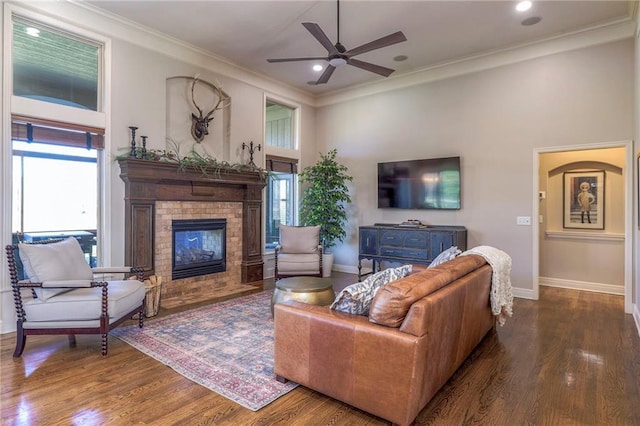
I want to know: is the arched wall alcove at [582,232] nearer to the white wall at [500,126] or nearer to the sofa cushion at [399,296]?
the white wall at [500,126]

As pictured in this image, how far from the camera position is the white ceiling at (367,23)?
405cm

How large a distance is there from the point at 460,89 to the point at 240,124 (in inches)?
139

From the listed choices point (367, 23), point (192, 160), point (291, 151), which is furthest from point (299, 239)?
point (367, 23)

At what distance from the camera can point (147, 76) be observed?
4.73m

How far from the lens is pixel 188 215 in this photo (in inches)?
203

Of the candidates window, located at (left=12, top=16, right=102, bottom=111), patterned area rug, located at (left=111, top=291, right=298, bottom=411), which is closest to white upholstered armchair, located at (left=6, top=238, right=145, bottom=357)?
Answer: patterned area rug, located at (left=111, top=291, right=298, bottom=411)

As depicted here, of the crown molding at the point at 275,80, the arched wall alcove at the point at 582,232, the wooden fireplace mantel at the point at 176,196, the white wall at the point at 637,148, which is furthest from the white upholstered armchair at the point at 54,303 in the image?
the arched wall alcove at the point at 582,232

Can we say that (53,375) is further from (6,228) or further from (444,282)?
(444,282)

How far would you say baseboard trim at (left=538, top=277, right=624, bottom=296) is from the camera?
5258mm

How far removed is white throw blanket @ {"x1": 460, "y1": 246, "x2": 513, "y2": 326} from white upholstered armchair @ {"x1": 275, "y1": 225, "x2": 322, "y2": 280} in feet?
8.70

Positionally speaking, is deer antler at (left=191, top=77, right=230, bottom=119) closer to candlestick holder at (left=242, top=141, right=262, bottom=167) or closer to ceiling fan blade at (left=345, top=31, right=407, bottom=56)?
candlestick holder at (left=242, top=141, right=262, bottom=167)

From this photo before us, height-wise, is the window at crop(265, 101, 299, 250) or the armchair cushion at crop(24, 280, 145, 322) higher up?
the window at crop(265, 101, 299, 250)

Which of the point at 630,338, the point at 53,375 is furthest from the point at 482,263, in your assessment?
the point at 53,375

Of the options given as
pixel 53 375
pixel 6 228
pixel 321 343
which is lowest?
pixel 53 375
